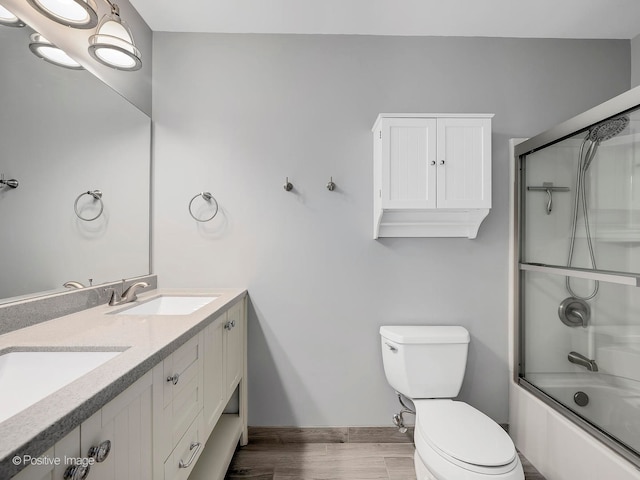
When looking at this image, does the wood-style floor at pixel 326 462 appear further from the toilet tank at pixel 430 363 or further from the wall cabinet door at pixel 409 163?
the wall cabinet door at pixel 409 163

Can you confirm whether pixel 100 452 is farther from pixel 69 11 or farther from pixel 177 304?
pixel 69 11

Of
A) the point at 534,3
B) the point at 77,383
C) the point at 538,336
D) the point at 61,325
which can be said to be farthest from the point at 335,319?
the point at 534,3

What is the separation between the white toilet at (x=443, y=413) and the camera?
1293 mm

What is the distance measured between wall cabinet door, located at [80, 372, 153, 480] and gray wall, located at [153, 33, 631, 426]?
121 cm

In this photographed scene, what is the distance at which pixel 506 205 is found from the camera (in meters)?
2.12

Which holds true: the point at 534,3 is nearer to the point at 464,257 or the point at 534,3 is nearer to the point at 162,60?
the point at 464,257

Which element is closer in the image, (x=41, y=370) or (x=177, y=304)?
(x=41, y=370)

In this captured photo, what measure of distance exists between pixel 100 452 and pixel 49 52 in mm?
1473

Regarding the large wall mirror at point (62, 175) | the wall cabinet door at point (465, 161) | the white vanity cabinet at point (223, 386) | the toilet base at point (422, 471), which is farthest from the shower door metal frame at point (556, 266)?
the large wall mirror at point (62, 175)

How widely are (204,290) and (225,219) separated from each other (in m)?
0.45

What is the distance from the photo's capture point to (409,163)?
1.87 m

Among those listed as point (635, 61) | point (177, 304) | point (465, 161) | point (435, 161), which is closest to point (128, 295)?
point (177, 304)

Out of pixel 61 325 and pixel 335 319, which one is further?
pixel 335 319

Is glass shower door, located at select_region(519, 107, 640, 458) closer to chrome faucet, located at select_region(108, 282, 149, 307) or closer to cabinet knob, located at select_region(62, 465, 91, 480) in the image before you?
cabinet knob, located at select_region(62, 465, 91, 480)
